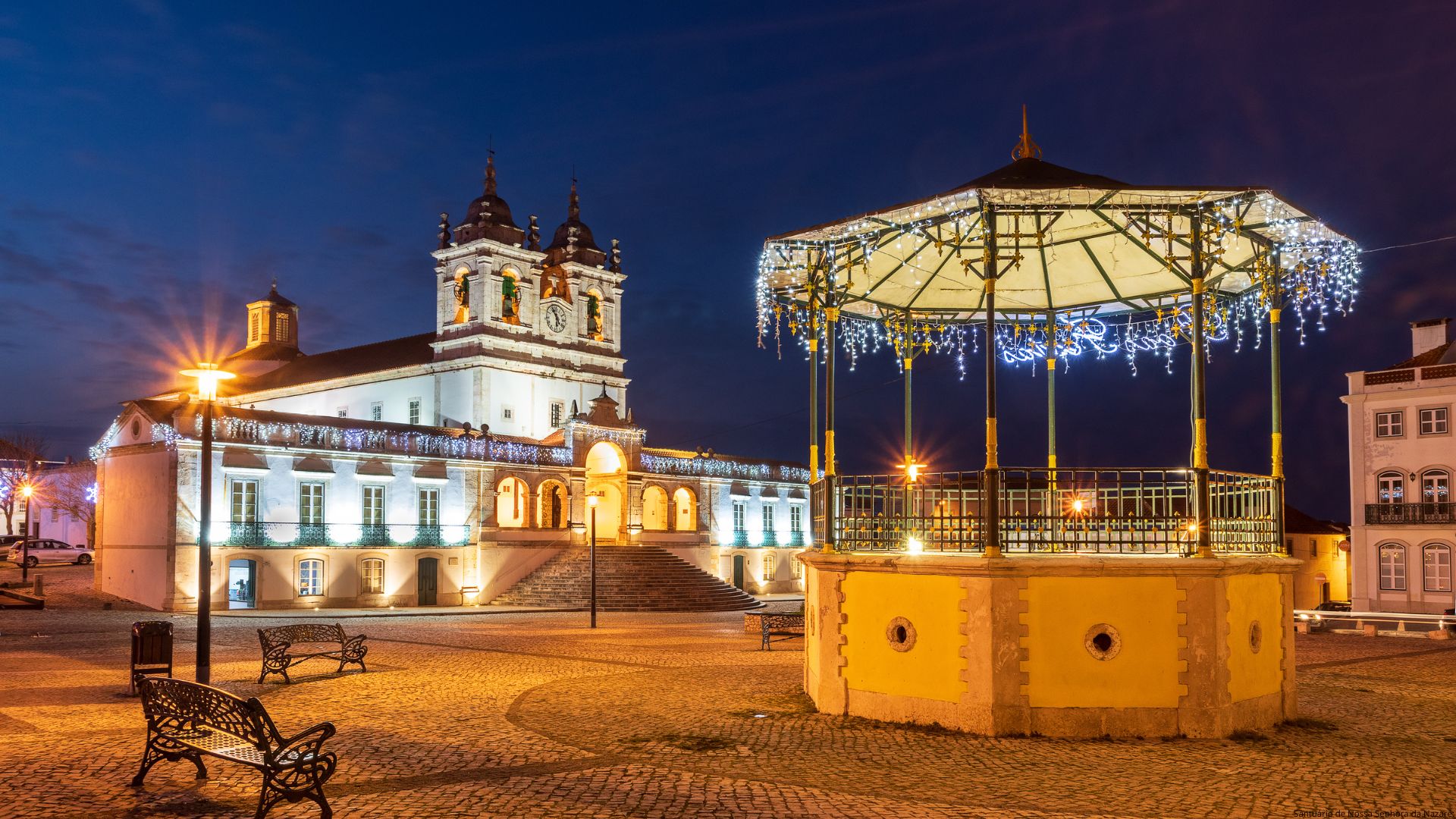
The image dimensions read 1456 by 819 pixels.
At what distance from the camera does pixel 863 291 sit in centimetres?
1688

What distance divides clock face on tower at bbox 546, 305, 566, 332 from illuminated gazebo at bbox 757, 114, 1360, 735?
35.1 metres

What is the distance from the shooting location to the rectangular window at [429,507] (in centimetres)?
3784

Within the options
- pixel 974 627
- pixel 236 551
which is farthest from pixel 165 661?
pixel 236 551

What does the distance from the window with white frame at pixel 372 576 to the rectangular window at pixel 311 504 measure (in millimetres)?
2112

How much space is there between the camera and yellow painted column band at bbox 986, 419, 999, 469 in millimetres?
11695

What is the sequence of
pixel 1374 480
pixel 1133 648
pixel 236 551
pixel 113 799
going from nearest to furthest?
pixel 113 799
pixel 1133 648
pixel 236 551
pixel 1374 480

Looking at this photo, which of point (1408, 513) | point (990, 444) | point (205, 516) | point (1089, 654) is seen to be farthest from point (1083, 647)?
point (1408, 513)

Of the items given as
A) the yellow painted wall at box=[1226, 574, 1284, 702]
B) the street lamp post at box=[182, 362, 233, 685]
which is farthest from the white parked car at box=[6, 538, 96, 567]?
the yellow painted wall at box=[1226, 574, 1284, 702]

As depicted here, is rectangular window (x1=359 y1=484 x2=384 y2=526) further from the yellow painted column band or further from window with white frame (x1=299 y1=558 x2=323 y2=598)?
the yellow painted column band

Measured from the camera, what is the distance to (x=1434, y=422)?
3628 cm

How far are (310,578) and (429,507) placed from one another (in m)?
4.67

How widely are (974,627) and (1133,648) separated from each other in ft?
4.97

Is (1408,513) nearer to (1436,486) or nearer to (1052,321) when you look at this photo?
(1436,486)

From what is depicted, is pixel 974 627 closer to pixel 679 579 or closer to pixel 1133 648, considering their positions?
pixel 1133 648
